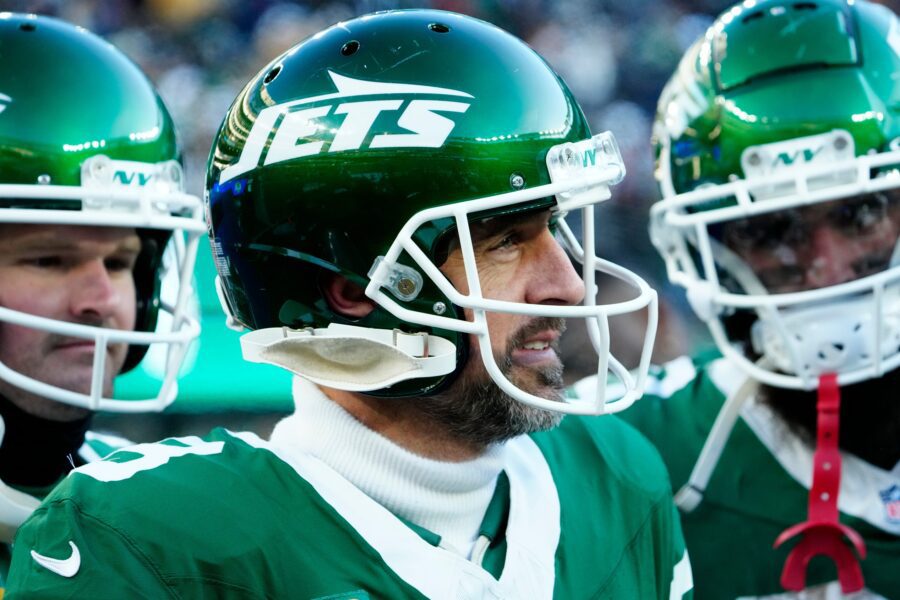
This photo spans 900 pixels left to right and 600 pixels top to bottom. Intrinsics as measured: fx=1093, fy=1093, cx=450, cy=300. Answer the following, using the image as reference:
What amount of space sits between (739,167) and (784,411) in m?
0.48

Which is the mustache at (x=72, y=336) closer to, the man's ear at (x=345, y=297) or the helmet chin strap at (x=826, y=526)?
the man's ear at (x=345, y=297)

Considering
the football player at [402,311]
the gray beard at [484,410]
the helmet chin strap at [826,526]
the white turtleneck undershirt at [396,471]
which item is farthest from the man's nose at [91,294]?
the helmet chin strap at [826,526]

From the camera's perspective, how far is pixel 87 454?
1948 millimetres

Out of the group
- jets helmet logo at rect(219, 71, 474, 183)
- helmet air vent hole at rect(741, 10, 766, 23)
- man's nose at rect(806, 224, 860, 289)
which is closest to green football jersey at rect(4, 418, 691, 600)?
jets helmet logo at rect(219, 71, 474, 183)

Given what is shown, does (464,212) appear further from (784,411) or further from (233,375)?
(233,375)

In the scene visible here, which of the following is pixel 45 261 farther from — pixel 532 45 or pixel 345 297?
pixel 532 45

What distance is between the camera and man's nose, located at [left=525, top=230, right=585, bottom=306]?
1.43 meters

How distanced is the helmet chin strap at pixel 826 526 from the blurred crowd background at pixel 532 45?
2450mm

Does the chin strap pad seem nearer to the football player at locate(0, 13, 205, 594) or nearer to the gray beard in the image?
the gray beard

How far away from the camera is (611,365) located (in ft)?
5.17

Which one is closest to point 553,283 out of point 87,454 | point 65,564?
point 65,564

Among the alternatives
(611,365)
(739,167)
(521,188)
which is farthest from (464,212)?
(739,167)

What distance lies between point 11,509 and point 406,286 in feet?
2.43

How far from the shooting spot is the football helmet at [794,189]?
201cm
